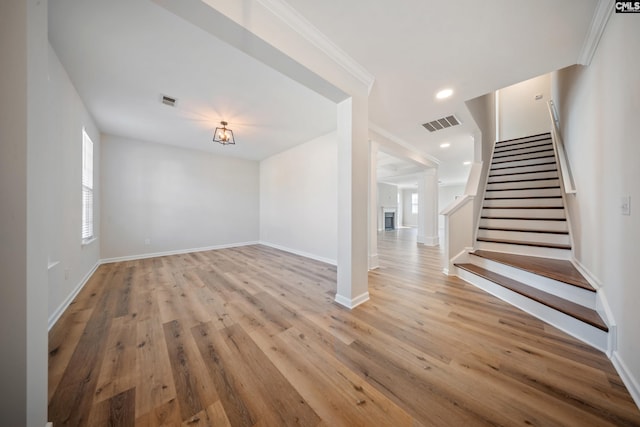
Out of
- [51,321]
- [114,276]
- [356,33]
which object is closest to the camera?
[356,33]

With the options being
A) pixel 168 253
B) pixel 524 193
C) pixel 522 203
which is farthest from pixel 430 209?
pixel 168 253

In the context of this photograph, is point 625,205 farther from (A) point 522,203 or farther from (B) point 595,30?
(A) point 522,203

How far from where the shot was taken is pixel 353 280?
218cm

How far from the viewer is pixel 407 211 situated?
1266cm

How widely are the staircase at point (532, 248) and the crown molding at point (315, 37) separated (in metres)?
2.84

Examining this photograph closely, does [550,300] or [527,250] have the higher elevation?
[527,250]

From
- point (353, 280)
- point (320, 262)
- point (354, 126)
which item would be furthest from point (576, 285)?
point (320, 262)

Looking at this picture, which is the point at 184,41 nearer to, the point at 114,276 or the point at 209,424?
the point at 209,424

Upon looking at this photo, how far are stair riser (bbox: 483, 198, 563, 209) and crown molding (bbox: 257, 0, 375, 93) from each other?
331cm

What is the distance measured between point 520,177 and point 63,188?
6942 mm

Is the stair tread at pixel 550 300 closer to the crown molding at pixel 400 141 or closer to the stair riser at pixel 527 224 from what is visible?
the stair riser at pixel 527 224

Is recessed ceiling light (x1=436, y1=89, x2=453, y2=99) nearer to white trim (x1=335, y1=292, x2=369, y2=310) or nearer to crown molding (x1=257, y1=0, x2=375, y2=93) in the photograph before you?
crown molding (x1=257, y1=0, x2=375, y2=93)

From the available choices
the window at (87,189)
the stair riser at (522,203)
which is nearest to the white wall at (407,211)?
the stair riser at (522,203)

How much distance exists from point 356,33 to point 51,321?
12.3 ft
